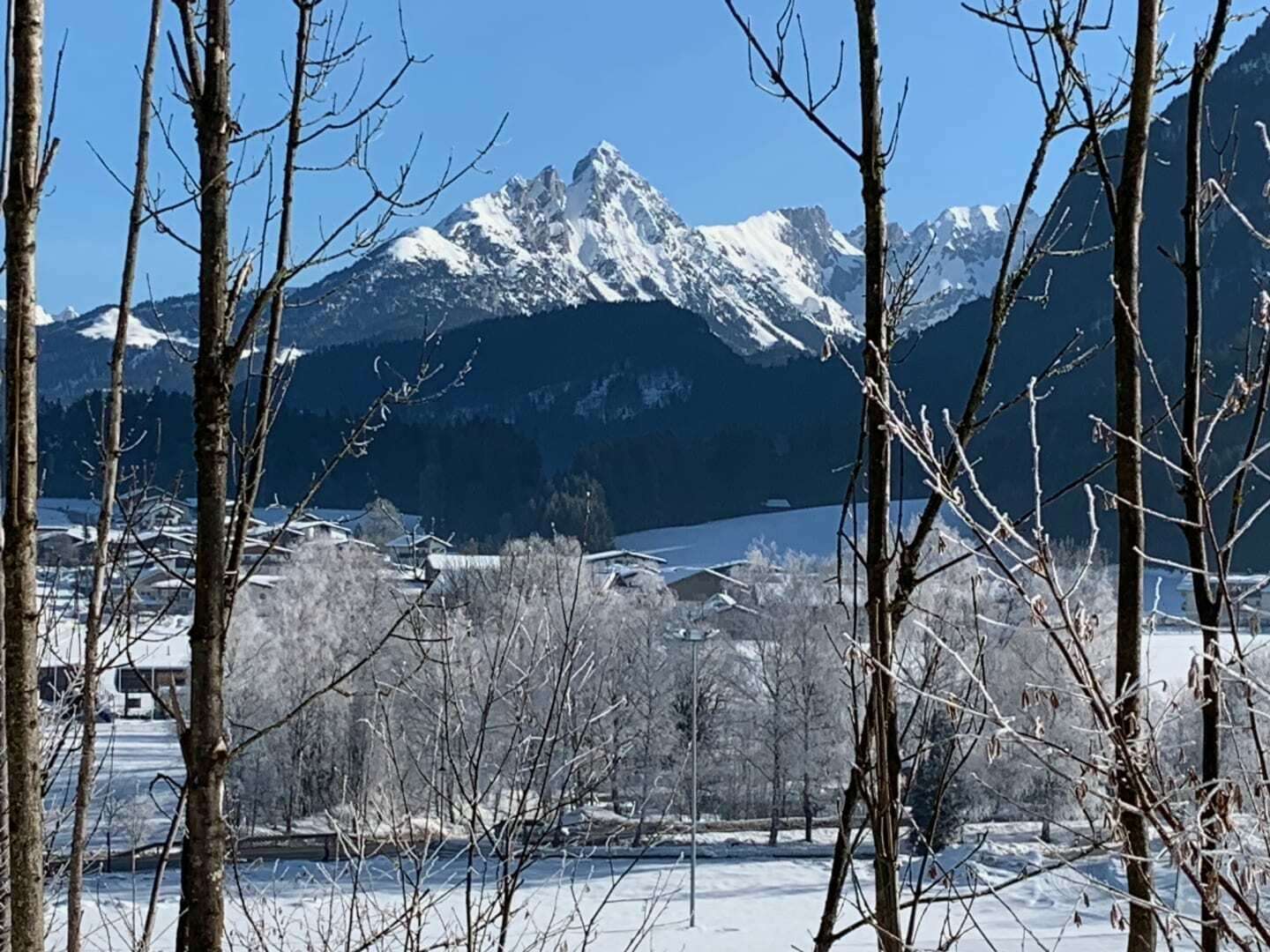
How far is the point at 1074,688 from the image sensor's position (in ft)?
3.22

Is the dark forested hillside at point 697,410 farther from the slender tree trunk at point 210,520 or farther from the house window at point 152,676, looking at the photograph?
the slender tree trunk at point 210,520

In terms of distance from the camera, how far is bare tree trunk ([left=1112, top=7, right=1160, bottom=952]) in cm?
→ 129

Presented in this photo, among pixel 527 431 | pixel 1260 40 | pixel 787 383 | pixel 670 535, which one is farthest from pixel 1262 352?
pixel 527 431

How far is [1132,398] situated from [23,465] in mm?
1339

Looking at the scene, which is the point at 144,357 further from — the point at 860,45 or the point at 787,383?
the point at 860,45

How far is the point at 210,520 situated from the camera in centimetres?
161

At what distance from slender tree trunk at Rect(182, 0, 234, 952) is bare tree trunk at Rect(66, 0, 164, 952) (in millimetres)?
388

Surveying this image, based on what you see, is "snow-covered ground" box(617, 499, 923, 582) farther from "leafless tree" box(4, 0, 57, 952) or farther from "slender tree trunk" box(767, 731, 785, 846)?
"leafless tree" box(4, 0, 57, 952)

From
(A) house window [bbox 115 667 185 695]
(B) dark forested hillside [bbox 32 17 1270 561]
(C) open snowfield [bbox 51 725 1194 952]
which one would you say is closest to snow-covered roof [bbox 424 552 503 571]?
(B) dark forested hillside [bbox 32 17 1270 561]

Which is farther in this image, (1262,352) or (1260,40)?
(1260,40)

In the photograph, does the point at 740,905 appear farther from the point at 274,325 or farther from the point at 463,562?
the point at 463,562

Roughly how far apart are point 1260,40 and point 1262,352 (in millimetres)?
90689

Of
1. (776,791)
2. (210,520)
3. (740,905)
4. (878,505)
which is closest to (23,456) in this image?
(210,520)

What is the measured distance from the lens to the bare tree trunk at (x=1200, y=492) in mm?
1037
